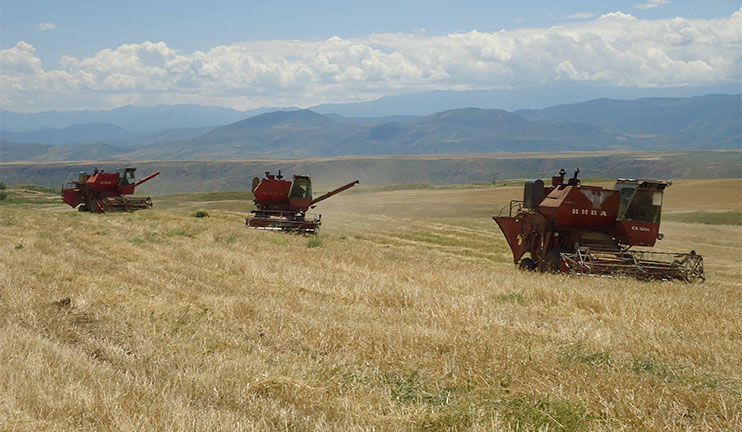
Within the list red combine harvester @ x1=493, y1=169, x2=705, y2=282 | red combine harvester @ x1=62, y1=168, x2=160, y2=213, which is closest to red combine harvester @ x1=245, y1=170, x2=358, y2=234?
red combine harvester @ x1=62, y1=168, x2=160, y2=213

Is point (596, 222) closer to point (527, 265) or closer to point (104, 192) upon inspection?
point (527, 265)

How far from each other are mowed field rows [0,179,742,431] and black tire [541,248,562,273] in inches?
118

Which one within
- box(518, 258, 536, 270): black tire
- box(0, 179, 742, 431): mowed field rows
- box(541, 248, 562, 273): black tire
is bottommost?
box(518, 258, 536, 270): black tire

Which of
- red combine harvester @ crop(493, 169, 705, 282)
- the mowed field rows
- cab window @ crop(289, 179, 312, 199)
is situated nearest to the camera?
the mowed field rows

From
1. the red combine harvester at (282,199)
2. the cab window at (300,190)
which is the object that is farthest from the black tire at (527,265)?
the cab window at (300,190)

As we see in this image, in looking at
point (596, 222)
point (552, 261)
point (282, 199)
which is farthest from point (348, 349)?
point (282, 199)

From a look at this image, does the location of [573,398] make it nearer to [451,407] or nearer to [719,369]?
[451,407]

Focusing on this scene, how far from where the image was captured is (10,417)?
468 centimetres

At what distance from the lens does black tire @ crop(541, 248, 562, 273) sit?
18.7 meters

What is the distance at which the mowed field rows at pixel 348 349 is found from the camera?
5.17m

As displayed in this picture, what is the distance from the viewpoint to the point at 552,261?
1898 centimetres

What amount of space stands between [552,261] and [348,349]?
12889 mm

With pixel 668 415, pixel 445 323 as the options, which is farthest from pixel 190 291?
pixel 668 415

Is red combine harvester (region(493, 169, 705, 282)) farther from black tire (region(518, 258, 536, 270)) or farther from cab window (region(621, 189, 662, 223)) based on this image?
black tire (region(518, 258, 536, 270))
